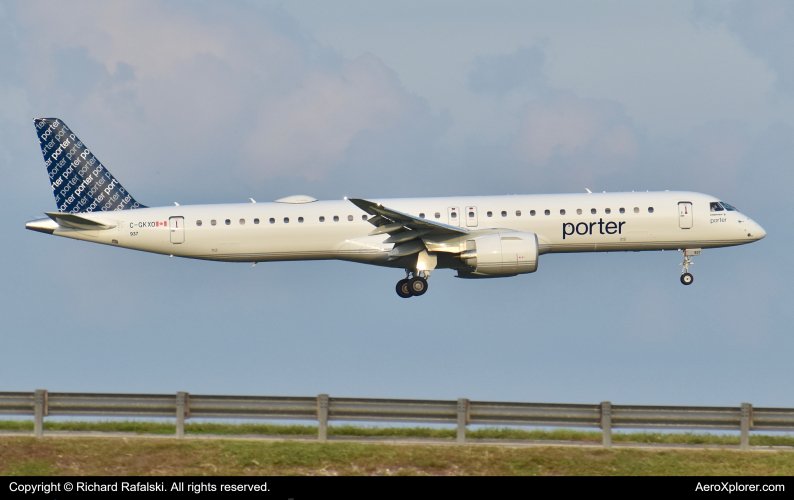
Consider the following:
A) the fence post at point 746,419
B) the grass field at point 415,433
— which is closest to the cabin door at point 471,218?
the grass field at point 415,433

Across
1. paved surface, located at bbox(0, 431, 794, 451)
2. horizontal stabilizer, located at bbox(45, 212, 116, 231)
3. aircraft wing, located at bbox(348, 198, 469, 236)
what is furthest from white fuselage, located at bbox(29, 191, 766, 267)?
paved surface, located at bbox(0, 431, 794, 451)

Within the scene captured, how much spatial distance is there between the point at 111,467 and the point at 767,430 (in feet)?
44.0

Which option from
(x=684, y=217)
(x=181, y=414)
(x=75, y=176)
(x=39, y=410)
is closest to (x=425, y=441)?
(x=181, y=414)

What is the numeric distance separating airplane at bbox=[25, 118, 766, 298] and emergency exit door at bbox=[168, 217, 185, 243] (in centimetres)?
4

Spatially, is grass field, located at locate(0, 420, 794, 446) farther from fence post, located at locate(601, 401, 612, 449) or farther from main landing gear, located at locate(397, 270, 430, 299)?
main landing gear, located at locate(397, 270, 430, 299)

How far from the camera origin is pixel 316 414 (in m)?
19.4

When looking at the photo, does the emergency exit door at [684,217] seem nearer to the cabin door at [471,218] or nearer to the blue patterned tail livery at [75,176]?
the cabin door at [471,218]

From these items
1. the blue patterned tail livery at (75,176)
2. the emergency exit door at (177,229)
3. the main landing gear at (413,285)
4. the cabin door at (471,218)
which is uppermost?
the blue patterned tail livery at (75,176)

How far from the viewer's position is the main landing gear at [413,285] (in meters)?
34.4

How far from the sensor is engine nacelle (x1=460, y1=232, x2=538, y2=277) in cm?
3200

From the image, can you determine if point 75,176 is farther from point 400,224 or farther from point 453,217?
point 453,217

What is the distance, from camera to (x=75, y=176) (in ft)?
121

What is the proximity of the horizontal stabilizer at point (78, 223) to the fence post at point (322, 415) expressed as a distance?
60.4 ft
